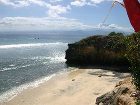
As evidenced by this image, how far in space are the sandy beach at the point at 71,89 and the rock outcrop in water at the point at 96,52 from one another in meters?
6.29

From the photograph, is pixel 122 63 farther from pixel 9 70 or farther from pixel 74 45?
pixel 9 70

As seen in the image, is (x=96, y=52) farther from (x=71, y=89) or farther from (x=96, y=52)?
(x=71, y=89)

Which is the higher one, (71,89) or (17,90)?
(71,89)

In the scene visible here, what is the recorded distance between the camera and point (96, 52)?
6856cm

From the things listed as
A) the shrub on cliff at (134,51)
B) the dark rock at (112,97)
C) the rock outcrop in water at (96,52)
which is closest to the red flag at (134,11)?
the shrub on cliff at (134,51)

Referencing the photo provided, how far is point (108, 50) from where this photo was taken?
2603 inches

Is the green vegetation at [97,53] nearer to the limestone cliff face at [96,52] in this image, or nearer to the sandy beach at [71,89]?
the limestone cliff face at [96,52]

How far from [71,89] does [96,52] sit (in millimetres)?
24291

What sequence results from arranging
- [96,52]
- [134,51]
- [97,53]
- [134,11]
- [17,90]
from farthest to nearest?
[96,52], [97,53], [17,90], [134,51], [134,11]

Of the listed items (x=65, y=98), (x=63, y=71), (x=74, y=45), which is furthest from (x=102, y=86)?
(x=74, y=45)

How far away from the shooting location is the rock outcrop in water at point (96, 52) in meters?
64.7

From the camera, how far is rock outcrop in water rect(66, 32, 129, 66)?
64700 mm

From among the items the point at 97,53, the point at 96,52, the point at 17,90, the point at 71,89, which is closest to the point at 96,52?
the point at 96,52

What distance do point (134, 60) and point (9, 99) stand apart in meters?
31.7
